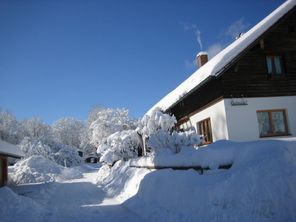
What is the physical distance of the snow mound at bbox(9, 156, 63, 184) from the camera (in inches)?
956

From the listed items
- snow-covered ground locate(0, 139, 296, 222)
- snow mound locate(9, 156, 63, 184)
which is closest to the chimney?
snow-covered ground locate(0, 139, 296, 222)

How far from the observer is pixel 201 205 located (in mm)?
6578

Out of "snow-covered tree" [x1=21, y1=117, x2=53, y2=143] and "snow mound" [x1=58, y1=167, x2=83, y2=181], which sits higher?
"snow-covered tree" [x1=21, y1=117, x2=53, y2=143]

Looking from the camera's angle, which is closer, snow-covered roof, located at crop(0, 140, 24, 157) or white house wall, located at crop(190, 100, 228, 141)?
white house wall, located at crop(190, 100, 228, 141)

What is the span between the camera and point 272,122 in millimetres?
13969

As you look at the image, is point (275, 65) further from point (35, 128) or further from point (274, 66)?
point (35, 128)

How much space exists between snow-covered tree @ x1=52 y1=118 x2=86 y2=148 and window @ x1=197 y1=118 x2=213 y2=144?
55.6 metres

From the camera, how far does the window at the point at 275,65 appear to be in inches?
583

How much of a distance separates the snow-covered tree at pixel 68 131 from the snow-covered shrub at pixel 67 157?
72.6 ft

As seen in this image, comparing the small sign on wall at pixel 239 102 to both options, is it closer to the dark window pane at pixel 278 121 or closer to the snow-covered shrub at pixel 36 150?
the dark window pane at pixel 278 121

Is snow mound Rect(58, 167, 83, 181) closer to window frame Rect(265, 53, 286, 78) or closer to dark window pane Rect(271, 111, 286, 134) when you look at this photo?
dark window pane Rect(271, 111, 286, 134)

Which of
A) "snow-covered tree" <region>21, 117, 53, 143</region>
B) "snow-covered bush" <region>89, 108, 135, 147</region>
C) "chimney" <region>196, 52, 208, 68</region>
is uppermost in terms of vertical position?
"chimney" <region>196, 52, 208, 68</region>

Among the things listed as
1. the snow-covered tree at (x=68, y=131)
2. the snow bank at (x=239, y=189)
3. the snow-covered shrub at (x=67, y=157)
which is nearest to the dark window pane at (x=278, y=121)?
the snow bank at (x=239, y=189)

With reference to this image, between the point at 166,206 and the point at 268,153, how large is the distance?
136 inches
